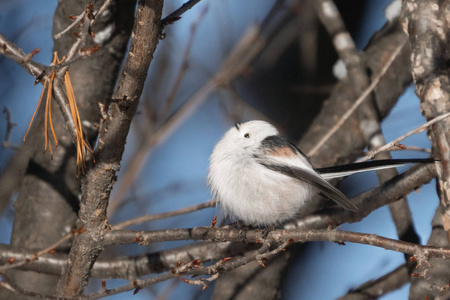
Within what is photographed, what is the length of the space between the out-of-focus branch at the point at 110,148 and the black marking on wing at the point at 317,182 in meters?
0.74

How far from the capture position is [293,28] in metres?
3.86

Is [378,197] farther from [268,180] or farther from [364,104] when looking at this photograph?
[364,104]

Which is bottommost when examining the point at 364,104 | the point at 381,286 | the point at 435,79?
the point at 381,286

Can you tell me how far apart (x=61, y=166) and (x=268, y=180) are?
1.19 m

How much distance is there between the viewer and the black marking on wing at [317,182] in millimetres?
1993

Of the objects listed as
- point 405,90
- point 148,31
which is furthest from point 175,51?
point 148,31

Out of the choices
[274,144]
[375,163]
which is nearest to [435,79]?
[375,163]

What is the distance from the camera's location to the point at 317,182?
6.76ft

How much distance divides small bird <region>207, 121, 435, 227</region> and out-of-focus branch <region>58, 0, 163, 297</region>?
0.59 metres

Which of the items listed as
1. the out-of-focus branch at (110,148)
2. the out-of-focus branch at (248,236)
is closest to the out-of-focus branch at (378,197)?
the out-of-focus branch at (248,236)

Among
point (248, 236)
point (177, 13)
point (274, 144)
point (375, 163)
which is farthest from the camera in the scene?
point (274, 144)

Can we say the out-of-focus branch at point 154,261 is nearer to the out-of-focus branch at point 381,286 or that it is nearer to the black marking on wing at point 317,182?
the black marking on wing at point 317,182

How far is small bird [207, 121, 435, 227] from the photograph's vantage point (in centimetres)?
207

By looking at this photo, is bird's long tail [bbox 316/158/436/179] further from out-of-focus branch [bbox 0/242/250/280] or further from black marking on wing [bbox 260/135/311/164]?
out-of-focus branch [bbox 0/242/250/280]
